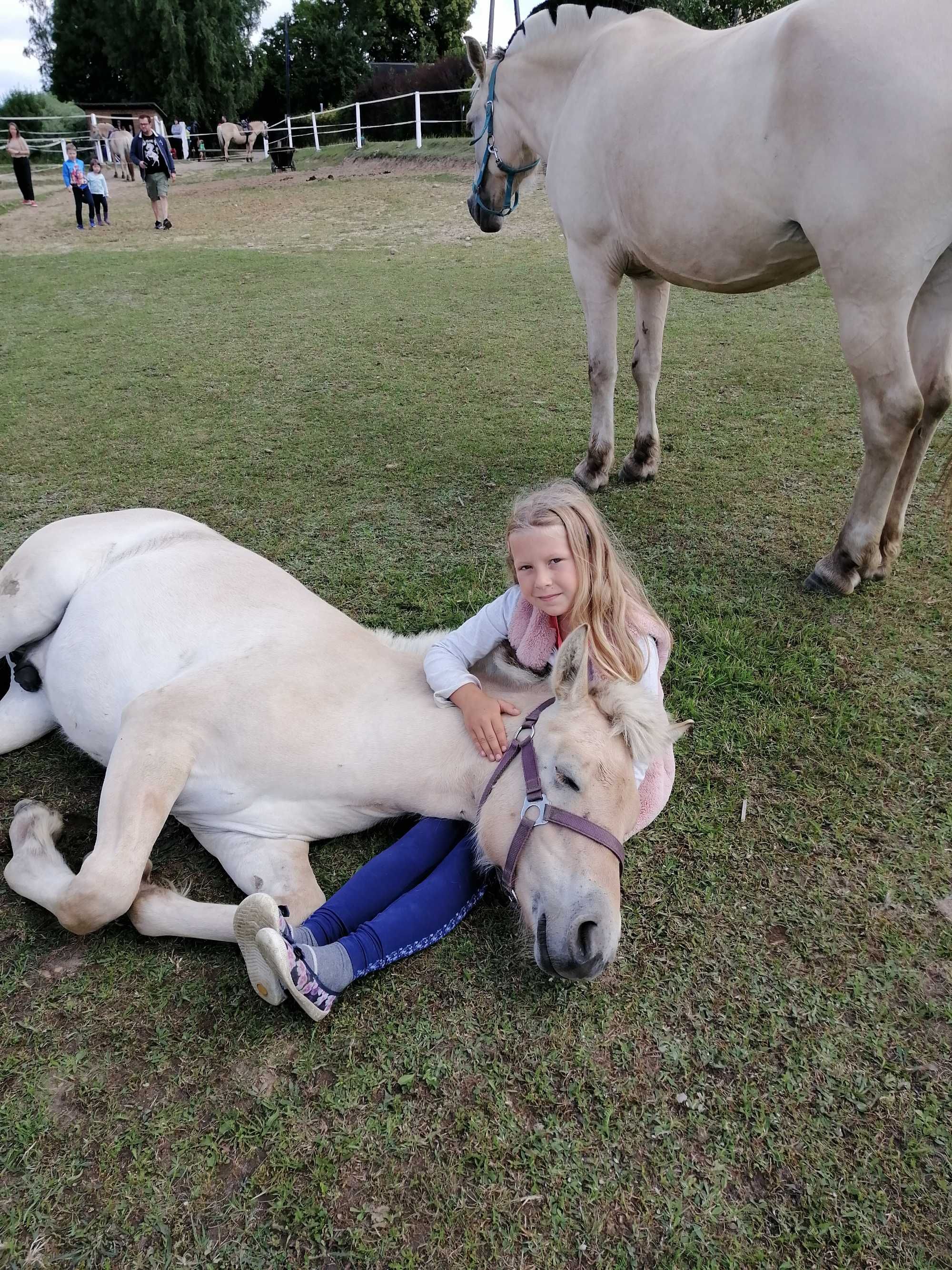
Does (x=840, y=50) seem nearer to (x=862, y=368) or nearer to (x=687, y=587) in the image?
(x=862, y=368)

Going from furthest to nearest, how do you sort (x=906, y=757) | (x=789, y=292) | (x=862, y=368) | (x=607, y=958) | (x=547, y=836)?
1. (x=789, y=292)
2. (x=862, y=368)
3. (x=906, y=757)
4. (x=547, y=836)
5. (x=607, y=958)

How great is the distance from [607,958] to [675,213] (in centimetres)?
307

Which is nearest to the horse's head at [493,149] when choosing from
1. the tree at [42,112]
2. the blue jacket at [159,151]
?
the blue jacket at [159,151]

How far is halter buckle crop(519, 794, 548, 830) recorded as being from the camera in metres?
1.90

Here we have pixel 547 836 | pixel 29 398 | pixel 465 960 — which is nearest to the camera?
pixel 547 836

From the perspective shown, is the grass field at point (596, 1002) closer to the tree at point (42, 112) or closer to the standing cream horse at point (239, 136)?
the standing cream horse at point (239, 136)

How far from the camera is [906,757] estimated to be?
105 inches

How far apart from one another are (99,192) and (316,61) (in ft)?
125

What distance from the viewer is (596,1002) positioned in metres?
1.95

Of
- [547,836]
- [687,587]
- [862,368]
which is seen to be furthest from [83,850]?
[862,368]

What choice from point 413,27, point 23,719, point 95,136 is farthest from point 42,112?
point 23,719

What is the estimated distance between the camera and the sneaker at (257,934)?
1767 millimetres

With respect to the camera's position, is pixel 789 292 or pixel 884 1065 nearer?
pixel 884 1065

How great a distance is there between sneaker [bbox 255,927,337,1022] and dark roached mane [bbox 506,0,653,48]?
15.2 feet
